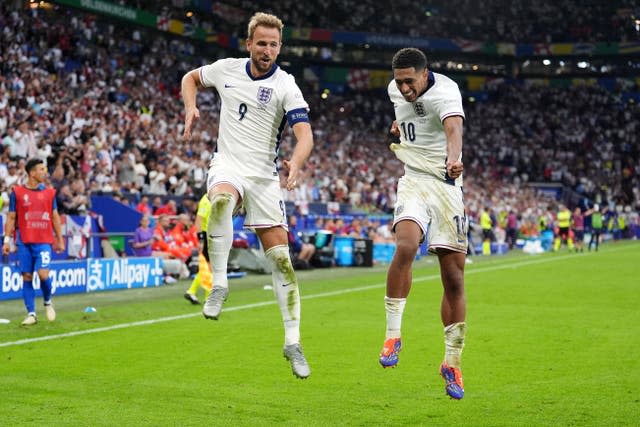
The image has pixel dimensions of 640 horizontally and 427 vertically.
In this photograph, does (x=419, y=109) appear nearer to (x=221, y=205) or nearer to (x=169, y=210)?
(x=221, y=205)

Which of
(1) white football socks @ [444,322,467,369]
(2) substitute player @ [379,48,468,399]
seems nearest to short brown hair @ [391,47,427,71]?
(2) substitute player @ [379,48,468,399]

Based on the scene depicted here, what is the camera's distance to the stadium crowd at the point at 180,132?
25344 millimetres

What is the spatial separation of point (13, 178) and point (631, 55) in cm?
5515

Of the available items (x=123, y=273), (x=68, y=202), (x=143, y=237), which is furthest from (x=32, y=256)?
(x=143, y=237)

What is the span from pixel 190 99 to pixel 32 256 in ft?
25.0

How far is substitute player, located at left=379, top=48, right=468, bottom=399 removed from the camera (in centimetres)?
757

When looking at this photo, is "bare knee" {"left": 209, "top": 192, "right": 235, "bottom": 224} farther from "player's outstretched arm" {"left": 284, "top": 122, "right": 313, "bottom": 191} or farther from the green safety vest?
the green safety vest

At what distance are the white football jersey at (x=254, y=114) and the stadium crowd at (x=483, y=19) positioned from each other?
51.8 meters

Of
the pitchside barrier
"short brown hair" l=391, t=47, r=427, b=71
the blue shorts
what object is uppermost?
"short brown hair" l=391, t=47, r=427, b=71

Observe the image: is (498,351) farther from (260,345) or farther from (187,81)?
(187,81)

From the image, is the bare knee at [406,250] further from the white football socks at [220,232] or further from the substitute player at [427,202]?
the white football socks at [220,232]

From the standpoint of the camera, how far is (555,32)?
68312 millimetres

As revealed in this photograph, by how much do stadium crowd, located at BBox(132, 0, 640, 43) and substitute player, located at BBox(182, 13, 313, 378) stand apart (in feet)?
170

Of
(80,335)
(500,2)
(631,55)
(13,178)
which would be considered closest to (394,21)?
(500,2)
